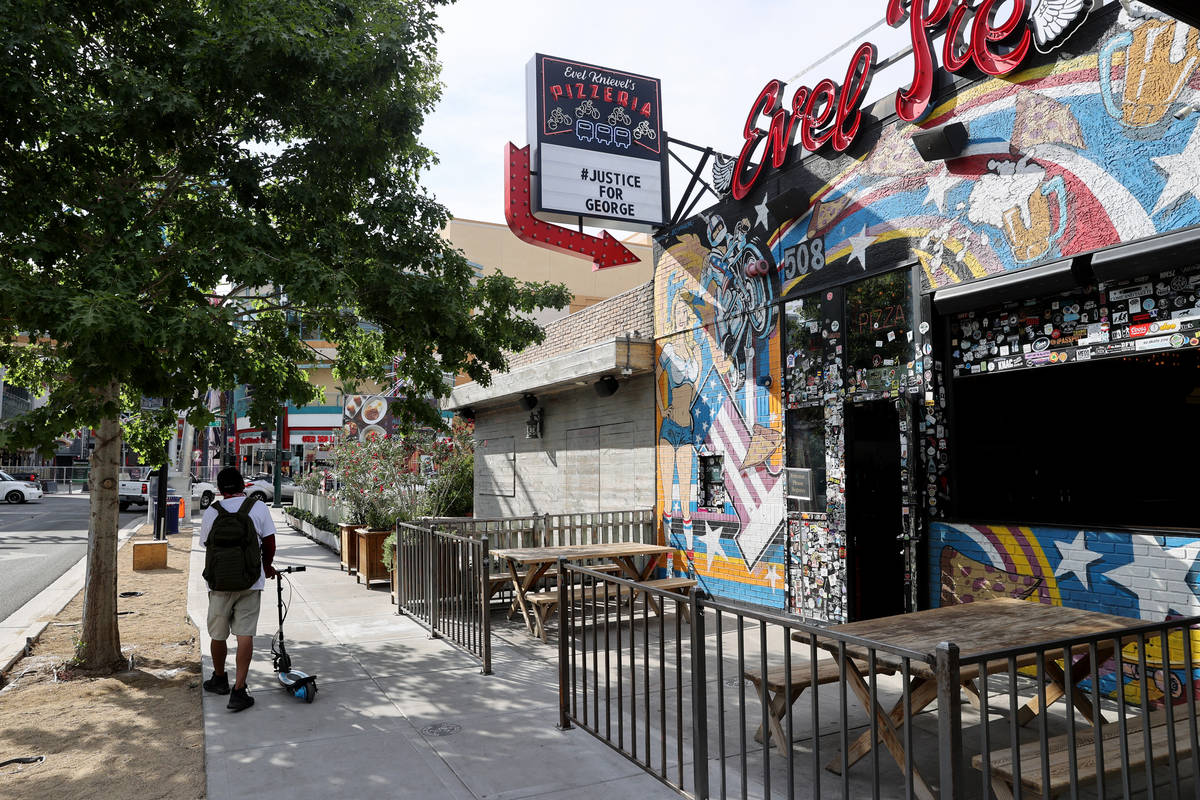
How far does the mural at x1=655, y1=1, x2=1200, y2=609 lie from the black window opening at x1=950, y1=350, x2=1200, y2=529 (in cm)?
31

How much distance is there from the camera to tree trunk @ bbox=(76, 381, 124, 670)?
7102 mm

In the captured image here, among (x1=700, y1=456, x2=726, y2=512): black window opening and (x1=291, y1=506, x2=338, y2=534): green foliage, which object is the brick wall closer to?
(x1=700, y1=456, x2=726, y2=512): black window opening

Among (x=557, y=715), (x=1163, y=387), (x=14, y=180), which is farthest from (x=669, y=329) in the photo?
(x=14, y=180)

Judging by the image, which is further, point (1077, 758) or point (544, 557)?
point (544, 557)

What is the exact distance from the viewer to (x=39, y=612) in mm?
10258

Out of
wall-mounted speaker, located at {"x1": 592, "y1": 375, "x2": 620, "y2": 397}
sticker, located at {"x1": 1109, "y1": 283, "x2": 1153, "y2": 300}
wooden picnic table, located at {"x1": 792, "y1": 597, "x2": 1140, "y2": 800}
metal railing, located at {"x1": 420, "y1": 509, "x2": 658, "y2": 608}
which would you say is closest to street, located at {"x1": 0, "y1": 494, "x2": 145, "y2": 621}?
metal railing, located at {"x1": 420, "y1": 509, "x2": 658, "y2": 608}

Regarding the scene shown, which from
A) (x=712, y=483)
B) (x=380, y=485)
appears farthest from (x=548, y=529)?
(x=380, y=485)

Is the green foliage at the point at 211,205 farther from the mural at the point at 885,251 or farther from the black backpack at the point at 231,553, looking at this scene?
the mural at the point at 885,251

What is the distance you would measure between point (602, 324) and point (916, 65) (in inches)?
257

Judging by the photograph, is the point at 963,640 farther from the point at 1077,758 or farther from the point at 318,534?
the point at 318,534

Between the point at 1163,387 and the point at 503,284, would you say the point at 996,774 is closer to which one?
the point at 1163,387

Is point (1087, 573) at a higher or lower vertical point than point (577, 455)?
lower

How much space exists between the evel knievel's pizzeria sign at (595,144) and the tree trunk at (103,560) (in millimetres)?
5633

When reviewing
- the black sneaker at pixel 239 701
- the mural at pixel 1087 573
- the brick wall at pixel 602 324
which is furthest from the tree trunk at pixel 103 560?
the mural at pixel 1087 573
